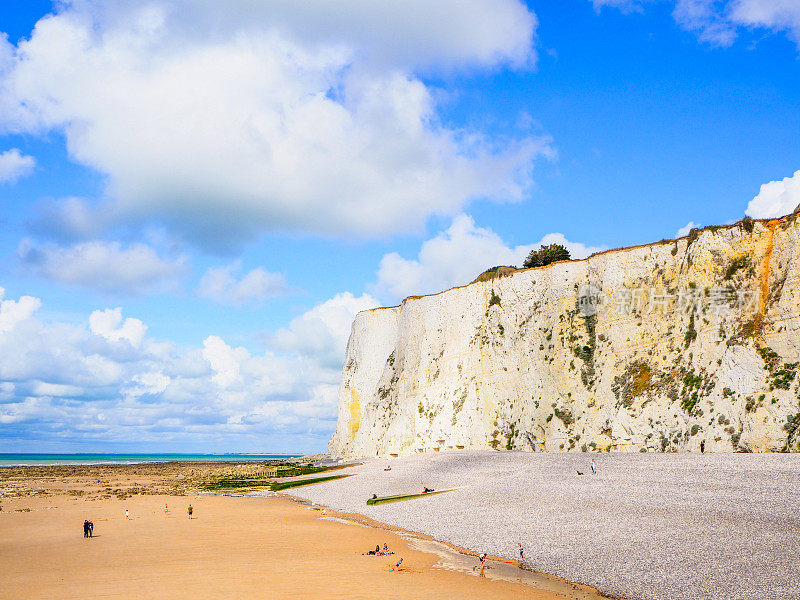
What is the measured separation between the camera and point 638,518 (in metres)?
21.2

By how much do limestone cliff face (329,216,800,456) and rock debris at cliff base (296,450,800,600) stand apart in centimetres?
433

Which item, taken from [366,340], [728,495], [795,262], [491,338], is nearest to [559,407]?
[491,338]

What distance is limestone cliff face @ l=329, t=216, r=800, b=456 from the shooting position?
34.2 metres

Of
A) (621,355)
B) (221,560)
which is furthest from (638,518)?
(621,355)

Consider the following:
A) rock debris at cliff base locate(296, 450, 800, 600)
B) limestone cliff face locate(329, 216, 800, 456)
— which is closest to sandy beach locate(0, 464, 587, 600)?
rock debris at cliff base locate(296, 450, 800, 600)

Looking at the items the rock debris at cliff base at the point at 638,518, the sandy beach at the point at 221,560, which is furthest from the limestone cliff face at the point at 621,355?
the sandy beach at the point at 221,560

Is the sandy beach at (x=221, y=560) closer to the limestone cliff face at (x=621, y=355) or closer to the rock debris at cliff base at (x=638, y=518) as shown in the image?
the rock debris at cliff base at (x=638, y=518)

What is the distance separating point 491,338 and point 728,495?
32585 mm

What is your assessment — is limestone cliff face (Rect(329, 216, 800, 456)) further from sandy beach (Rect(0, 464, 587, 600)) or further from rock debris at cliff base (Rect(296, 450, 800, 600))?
sandy beach (Rect(0, 464, 587, 600))

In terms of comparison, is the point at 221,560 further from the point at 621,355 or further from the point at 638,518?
the point at 621,355

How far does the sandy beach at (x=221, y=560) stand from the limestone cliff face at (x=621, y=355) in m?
20.9

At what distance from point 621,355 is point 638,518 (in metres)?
24.4

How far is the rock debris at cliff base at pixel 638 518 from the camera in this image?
15156 mm

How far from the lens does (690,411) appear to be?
36.2 meters
